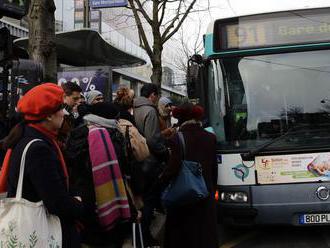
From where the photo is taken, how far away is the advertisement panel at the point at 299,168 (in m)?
6.00

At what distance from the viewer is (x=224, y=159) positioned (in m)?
6.21

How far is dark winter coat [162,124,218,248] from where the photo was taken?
4.68 metres

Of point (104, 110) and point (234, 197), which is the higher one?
point (104, 110)

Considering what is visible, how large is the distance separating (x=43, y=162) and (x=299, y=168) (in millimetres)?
3941

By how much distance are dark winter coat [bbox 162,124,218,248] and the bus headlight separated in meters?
1.32

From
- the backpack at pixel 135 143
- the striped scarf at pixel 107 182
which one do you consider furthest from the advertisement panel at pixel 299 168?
the striped scarf at pixel 107 182

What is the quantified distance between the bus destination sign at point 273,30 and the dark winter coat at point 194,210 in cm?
218

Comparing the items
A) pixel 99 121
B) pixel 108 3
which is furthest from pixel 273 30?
pixel 108 3

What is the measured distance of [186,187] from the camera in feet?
15.0

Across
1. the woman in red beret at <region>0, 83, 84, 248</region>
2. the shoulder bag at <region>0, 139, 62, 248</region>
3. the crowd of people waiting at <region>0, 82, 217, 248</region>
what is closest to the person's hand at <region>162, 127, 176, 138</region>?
the crowd of people waiting at <region>0, 82, 217, 248</region>

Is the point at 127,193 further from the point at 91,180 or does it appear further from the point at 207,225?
the point at 207,225

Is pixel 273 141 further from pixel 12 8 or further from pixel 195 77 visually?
pixel 12 8

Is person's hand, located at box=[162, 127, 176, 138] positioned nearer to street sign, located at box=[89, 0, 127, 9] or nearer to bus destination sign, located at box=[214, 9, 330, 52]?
bus destination sign, located at box=[214, 9, 330, 52]

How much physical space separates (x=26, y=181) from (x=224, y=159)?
3.70m
